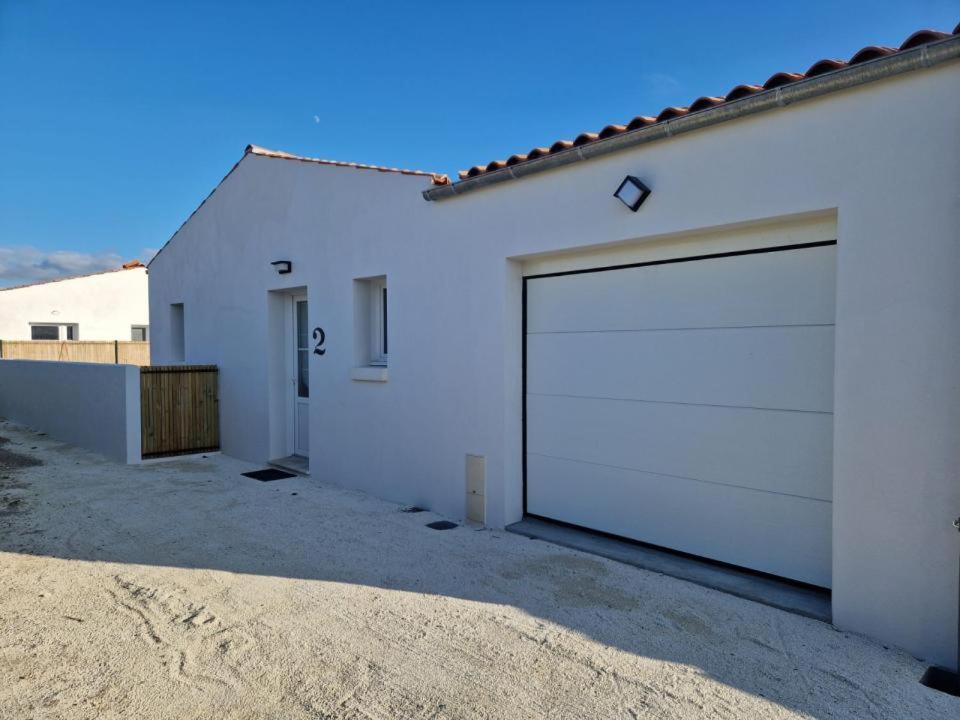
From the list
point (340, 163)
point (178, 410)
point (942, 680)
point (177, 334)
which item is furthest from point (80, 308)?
point (942, 680)

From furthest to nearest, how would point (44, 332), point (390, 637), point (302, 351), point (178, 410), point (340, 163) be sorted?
point (44, 332) → point (178, 410) → point (302, 351) → point (340, 163) → point (390, 637)

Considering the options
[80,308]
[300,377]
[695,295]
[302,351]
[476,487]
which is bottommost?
[476,487]

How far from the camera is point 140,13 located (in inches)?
340

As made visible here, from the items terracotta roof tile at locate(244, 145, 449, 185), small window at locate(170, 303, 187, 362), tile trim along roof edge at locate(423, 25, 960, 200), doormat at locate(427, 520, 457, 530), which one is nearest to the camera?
tile trim along roof edge at locate(423, 25, 960, 200)

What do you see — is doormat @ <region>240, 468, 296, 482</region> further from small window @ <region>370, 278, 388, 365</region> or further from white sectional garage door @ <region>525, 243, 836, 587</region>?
white sectional garage door @ <region>525, 243, 836, 587</region>

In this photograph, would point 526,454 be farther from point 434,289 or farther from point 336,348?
point 336,348

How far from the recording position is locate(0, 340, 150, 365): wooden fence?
2034 centimetres

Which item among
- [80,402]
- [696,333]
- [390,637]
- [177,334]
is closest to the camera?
[390,637]

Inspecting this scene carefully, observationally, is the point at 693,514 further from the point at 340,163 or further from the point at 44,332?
the point at 44,332

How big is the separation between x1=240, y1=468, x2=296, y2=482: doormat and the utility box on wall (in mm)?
3341

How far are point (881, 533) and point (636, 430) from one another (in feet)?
6.39

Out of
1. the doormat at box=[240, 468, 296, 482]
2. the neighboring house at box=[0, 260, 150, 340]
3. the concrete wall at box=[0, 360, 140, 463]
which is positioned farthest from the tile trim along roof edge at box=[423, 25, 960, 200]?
the neighboring house at box=[0, 260, 150, 340]

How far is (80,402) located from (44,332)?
64.2 feet

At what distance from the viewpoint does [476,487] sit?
6.13 metres
